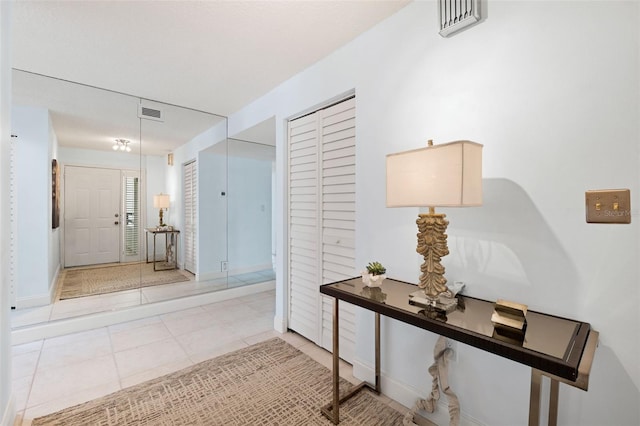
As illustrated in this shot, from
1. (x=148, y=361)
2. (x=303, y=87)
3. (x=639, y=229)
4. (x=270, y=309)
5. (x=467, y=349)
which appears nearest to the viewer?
(x=639, y=229)

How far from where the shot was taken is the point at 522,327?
104 centimetres

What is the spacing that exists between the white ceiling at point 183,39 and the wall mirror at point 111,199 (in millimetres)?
630

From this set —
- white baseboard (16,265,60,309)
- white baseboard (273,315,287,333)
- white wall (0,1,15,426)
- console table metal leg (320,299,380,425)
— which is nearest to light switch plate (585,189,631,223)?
console table metal leg (320,299,380,425)

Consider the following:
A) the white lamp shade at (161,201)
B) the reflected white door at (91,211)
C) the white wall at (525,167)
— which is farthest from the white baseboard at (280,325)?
the reflected white door at (91,211)

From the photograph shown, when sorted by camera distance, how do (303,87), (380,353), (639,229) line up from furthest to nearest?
(303,87) → (380,353) → (639,229)

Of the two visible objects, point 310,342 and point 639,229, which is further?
point 310,342

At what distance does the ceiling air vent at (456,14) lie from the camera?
1.40 meters


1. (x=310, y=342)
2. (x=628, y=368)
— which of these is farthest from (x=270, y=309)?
(x=628, y=368)

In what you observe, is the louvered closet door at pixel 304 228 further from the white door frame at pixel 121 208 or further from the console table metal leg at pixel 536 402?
the white door frame at pixel 121 208

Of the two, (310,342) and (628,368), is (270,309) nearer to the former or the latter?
(310,342)

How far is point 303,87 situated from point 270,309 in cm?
262

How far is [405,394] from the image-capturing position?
1759 mm

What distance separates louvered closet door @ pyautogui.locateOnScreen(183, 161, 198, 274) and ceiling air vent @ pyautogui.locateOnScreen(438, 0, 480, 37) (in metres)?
3.68

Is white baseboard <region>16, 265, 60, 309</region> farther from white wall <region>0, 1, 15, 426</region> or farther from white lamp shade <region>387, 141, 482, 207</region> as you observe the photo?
white lamp shade <region>387, 141, 482, 207</region>
